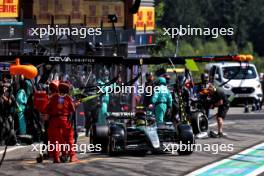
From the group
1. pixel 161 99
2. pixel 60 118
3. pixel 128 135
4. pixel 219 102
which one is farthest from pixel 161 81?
pixel 60 118

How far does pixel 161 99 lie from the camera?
2366 centimetres

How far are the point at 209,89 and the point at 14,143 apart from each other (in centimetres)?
526

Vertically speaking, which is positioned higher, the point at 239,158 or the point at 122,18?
the point at 122,18

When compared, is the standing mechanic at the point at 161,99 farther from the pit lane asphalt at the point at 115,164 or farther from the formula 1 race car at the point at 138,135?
the formula 1 race car at the point at 138,135

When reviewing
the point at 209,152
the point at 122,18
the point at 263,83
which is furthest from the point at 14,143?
the point at 263,83

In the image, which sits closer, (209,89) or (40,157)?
(40,157)

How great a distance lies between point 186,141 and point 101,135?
175cm

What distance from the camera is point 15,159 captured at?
64.7 ft

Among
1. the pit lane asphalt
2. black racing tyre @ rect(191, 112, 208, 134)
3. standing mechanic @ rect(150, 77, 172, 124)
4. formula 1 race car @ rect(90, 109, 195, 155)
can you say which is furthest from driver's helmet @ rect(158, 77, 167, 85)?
formula 1 race car @ rect(90, 109, 195, 155)

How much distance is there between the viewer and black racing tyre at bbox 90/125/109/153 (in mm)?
20438

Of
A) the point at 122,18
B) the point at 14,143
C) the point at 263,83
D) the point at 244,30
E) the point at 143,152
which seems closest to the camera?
the point at 143,152

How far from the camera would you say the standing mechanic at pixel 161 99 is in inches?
926

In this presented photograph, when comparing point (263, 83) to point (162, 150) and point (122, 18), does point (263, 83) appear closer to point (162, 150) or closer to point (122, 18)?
point (122, 18)

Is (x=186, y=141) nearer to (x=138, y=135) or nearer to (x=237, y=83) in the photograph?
(x=138, y=135)
